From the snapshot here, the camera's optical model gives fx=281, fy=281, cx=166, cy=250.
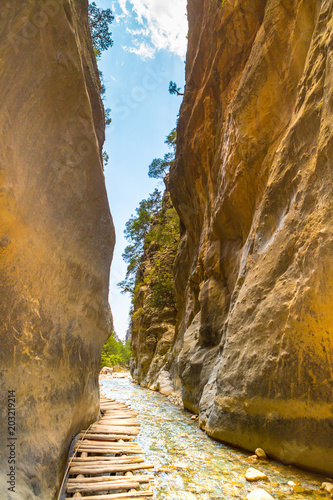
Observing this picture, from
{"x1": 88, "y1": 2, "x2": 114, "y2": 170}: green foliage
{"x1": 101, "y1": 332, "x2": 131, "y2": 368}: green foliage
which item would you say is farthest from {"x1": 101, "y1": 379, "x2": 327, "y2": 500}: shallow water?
{"x1": 101, "y1": 332, "x2": 131, "y2": 368}: green foliage

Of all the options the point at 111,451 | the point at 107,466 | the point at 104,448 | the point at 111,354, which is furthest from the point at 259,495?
the point at 111,354

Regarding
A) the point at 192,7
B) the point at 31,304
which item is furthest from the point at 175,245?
the point at 31,304

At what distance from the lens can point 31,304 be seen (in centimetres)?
398

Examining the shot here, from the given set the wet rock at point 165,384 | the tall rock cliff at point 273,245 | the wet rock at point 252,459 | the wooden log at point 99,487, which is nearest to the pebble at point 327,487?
the tall rock cliff at point 273,245

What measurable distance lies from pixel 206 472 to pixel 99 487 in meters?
1.74

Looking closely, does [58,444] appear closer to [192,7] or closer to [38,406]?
[38,406]

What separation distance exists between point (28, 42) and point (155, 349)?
802 inches

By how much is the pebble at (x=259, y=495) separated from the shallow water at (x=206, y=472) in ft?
0.38

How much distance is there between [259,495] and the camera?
347 centimetres

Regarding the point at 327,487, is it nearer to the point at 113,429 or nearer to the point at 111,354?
the point at 113,429

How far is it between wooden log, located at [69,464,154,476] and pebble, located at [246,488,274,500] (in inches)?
63.1

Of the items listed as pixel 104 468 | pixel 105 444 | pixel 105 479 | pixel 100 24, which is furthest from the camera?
pixel 100 24

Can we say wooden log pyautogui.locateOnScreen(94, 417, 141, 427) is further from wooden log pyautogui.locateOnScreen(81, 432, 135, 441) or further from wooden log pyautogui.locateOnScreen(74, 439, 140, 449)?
wooden log pyautogui.locateOnScreen(74, 439, 140, 449)

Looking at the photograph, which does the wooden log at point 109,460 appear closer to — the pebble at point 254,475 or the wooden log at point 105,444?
the wooden log at point 105,444
